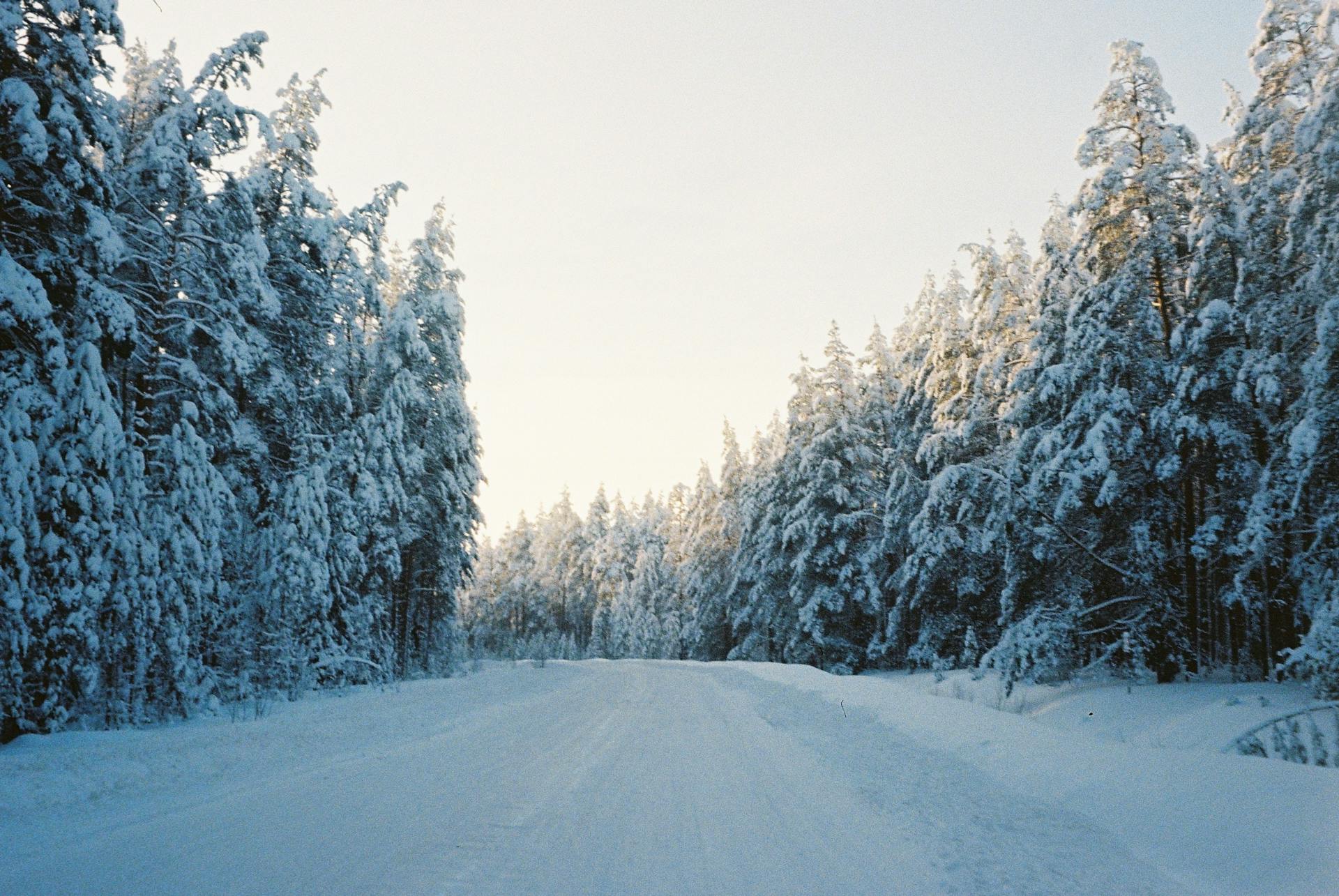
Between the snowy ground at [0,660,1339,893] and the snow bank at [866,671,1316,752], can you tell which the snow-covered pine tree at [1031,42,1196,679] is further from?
the snowy ground at [0,660,1339,893]

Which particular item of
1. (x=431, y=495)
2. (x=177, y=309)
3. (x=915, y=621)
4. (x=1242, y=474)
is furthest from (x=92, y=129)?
(x=915, y=621)

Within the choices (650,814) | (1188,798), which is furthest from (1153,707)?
(650,814)

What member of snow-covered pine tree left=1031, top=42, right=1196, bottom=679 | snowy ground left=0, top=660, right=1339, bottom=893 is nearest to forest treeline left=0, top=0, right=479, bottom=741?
snowy ground left=0, top=660, right=1339, bottom=893

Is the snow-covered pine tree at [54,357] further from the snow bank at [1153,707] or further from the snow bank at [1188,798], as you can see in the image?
the snow bank at [1153,707]

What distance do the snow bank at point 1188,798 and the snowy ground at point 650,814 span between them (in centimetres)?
2

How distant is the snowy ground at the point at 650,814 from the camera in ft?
13.9

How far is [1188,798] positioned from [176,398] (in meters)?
14.4

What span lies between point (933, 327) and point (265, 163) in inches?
923

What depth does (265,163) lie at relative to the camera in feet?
53.6

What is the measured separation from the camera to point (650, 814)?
5.61m

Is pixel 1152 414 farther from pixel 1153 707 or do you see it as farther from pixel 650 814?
pixel 650 814

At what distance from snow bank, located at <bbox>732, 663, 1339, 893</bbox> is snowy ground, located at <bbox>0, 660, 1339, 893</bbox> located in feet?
0.07

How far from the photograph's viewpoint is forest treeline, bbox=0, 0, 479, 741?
27.2ft

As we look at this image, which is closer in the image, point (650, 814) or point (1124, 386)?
point (650, 814)
